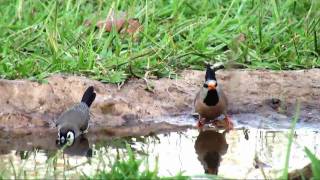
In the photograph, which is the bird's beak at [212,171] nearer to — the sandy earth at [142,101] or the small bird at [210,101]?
the sandy earth at [142,101]

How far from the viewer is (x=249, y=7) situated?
10.0m

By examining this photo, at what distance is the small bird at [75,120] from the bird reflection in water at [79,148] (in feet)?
0.14

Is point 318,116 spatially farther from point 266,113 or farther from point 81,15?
point 81,15

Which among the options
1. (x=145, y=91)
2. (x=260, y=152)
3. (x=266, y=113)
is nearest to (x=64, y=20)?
(x=145, y=91)

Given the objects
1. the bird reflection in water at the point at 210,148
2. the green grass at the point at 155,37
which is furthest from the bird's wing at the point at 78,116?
the bird reflection in water at the point at 210,148

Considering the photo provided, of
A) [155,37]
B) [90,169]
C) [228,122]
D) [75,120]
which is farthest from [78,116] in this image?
[155,37]

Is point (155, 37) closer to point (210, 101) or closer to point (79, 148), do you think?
point (210, 101)

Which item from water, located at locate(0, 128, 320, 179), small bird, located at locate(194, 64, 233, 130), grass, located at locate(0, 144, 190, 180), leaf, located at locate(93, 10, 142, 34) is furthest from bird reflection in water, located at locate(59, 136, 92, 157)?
leaf, located at locate(93, 10, 142, 34)

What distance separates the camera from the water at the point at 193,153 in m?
6.31

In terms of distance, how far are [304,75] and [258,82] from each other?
0.42 metres

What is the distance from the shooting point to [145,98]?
8320mm

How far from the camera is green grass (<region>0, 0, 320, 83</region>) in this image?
8.58 meters

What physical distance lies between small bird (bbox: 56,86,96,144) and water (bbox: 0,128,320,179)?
0.11 m

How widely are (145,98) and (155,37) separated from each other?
1128mm
